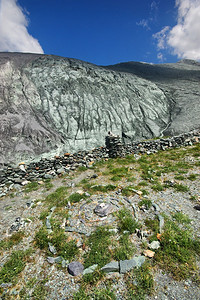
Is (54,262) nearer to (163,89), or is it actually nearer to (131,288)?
(131,288)

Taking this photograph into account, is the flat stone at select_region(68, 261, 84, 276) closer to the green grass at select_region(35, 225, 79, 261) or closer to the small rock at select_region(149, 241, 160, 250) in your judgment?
the green grass at select_region(35, 225, 79, 261)

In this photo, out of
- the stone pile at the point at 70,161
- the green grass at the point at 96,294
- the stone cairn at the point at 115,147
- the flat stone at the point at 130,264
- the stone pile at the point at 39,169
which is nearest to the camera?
the green grass at the point at 96,294

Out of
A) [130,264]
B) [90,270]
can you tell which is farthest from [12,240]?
[130,264]

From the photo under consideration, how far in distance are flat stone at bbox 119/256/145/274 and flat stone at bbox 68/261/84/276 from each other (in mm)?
1182

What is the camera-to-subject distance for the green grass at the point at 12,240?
15.2ft

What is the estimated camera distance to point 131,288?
3.18m

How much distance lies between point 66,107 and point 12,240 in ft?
59.5

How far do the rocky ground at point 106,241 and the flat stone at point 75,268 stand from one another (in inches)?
2.4

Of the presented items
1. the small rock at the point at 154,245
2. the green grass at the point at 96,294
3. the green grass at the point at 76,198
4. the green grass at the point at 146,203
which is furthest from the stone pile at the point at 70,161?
the small rock at the point at 154,245

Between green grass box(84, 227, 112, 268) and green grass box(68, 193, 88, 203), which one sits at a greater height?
green grass box(68, 193, 88, 203)

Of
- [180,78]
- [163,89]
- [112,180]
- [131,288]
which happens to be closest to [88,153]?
[112,180]

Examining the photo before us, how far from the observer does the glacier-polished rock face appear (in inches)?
574

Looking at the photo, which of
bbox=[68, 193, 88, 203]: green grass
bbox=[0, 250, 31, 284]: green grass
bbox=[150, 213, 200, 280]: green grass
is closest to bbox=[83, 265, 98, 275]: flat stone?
bbox=[150, 213, 200, 280]: green grass

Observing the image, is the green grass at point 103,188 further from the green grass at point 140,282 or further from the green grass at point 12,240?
the green grass at point 140,282
